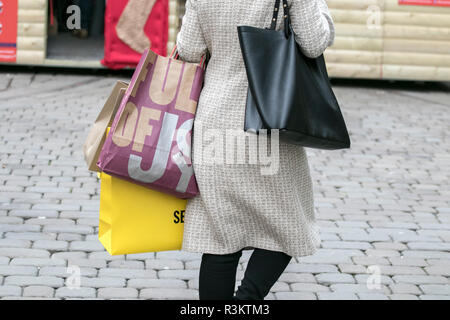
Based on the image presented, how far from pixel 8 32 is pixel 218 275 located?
26.6 ft

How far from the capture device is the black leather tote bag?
106 inches

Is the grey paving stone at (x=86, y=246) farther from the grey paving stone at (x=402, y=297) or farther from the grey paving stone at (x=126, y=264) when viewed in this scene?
the grey paving stone at (x=402, y=297)

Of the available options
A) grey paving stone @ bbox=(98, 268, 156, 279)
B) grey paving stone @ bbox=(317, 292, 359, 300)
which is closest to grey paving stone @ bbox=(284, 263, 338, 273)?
grey paving stone @ bbox=(317, 292, 359, 300)

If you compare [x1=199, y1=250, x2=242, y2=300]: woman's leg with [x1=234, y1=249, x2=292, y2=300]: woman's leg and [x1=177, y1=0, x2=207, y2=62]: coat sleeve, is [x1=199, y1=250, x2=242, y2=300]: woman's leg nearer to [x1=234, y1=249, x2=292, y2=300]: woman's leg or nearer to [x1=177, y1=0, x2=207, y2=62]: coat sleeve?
[x1=234, y1=249, x2=292, y2=300]: woman's leg

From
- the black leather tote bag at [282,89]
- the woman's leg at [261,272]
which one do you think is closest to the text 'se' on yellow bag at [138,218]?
the woman's leg at [261,272]

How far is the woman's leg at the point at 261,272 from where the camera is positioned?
305 centimetres

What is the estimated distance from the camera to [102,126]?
121 inches

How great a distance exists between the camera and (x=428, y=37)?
10.8 metres

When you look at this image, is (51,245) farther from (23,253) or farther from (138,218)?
(138,218)

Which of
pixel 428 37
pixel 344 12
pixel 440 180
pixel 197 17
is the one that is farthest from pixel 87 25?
pixel 197 17

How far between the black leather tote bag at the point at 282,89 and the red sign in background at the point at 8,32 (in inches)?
320

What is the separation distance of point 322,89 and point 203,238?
28.3 inches
